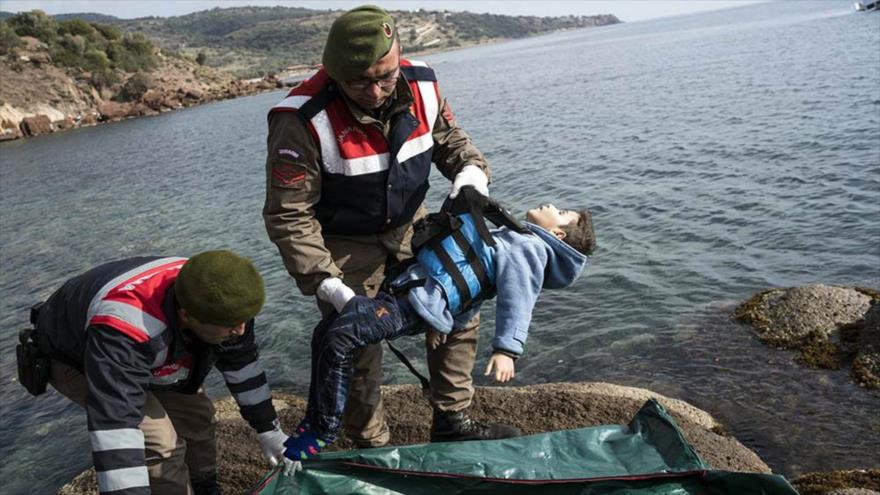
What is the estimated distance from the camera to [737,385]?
6.74 metres

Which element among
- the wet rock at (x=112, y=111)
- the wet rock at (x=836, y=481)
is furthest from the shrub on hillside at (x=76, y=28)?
the wet rock at (x=836, y=481)

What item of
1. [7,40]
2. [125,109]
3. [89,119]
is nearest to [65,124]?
[89,119]

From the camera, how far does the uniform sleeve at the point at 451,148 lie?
4.39 metres

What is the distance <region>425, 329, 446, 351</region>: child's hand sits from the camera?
166 inches

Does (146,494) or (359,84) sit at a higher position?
(359,84)

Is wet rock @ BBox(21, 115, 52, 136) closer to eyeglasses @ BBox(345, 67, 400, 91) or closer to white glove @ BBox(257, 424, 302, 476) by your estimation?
white glove @ BBox(257, 424, 302, 476)

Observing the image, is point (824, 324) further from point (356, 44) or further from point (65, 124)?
point (65, 124)

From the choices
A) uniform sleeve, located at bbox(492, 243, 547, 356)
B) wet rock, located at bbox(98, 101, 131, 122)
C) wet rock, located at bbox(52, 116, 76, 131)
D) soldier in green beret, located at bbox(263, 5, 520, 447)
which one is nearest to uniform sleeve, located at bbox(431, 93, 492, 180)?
soldier in green beret, located at bbox(263, 5, 520, 447)

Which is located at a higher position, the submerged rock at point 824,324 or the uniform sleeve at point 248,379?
the uniform sleeve at point 248,379

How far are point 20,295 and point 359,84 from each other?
11.9 meters

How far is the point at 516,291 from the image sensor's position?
3.82m

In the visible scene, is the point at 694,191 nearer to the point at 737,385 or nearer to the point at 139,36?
the point at 737,385

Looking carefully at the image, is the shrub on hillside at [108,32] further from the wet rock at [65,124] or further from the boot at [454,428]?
the boot at [454,428]

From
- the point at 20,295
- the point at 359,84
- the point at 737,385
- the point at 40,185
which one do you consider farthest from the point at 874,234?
the point at 40,185
